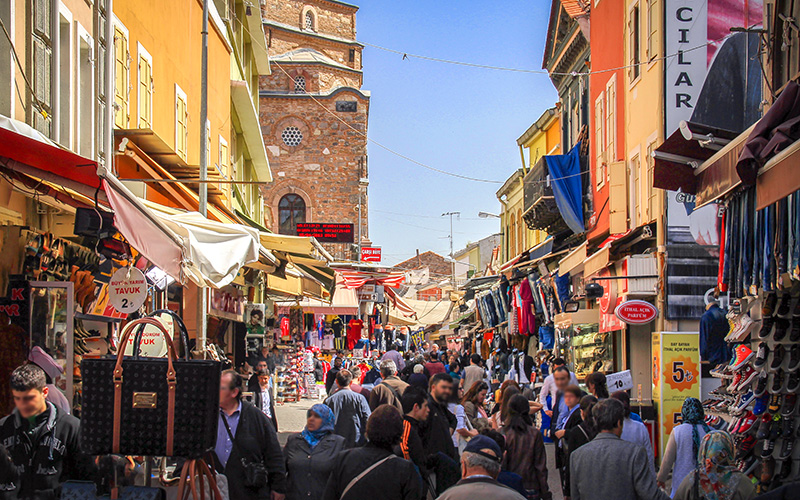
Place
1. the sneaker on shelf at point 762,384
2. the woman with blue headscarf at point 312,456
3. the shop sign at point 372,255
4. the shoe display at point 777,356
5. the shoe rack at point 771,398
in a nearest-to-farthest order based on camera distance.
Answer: the woman with blue headscarf at point 312,456 < the shoe rack at point 771,398 < the shoe display at point 777,356 < the sneaker on shelf at point 762,384 < the shop sign at point 372,255

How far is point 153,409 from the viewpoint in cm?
515

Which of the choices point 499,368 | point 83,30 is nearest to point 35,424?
point 83,30

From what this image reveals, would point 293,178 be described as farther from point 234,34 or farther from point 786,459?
point 786,459

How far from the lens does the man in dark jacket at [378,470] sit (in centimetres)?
536

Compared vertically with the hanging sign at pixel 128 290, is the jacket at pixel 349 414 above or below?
below

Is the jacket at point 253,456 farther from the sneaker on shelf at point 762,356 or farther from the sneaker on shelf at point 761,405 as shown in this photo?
the sneaker on shelf at point 762,356

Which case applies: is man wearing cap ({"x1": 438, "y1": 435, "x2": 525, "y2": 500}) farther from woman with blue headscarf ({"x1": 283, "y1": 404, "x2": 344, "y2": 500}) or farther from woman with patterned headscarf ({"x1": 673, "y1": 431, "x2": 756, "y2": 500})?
woman with blue headscarf ({"x1": 283, "y1": 404, "x2": 344, "y2": 500})

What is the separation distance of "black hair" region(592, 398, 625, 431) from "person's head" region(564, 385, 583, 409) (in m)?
2.59

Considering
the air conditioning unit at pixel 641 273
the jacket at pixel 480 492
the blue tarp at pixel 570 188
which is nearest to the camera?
the jacket at pixel 480 492

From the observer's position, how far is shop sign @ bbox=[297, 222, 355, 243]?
133ft

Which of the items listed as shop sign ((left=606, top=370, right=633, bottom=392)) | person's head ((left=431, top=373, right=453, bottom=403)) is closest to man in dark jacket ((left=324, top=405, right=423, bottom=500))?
person's head ((left=431, top=373, right=453, bottom=403))

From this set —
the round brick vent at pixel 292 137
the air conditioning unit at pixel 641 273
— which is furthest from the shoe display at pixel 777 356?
the round brick vent at pixel 292 137

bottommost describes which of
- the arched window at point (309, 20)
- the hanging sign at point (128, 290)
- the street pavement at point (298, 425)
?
the street pavement at point (298, 425)

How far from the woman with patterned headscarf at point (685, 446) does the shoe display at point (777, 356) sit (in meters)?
0.68
